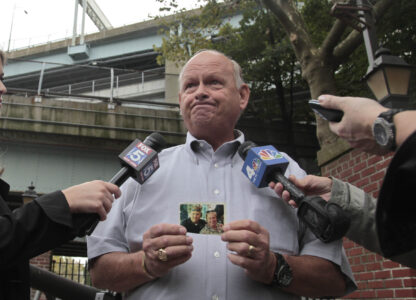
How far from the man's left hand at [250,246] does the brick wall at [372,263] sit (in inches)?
121

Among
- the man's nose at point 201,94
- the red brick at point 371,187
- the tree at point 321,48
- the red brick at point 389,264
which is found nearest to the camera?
the man's nose at point 201,94

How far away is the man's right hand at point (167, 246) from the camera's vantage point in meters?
1.49

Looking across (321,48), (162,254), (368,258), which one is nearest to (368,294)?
(368,258)

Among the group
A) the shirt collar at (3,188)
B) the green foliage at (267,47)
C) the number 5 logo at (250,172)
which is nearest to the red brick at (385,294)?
the number 5 logo at (250,172)

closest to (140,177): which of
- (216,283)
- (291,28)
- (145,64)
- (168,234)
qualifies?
(168,234)

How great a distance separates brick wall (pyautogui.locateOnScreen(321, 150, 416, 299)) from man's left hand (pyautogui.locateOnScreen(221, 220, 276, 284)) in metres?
3.06

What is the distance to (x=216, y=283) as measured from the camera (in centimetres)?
165

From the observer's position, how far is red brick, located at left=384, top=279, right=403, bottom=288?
4230 mm

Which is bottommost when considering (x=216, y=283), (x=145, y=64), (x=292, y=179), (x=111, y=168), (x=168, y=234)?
(x=216, y=283)

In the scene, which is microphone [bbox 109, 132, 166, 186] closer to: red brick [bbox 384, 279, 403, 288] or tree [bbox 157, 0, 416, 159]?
red brick [bbox 384, 279, 403, 288]

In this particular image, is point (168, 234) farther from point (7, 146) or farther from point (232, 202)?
point (7, 146)

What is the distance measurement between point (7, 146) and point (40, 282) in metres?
8.86

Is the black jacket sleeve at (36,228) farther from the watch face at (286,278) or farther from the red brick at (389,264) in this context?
the red brick at (389,264)

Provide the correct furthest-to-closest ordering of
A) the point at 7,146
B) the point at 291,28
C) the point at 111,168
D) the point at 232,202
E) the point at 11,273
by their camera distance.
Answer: the point at 111,168 < the point at 7,146 < the point at 291,28 < the point at 232,202 < the point at 11,273
